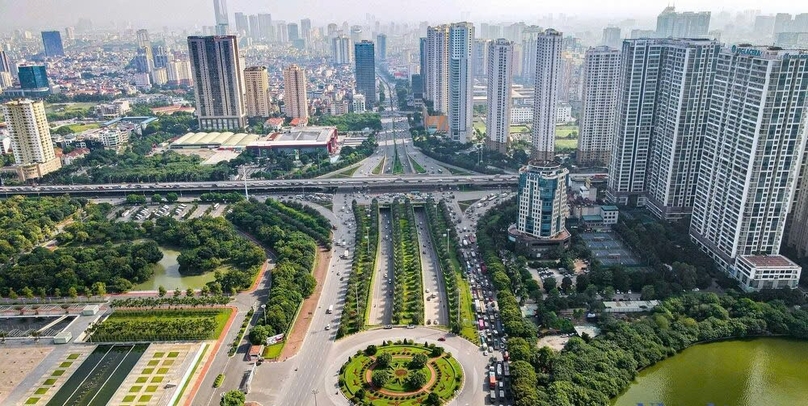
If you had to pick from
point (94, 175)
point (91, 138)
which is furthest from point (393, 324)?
point (91, 138)

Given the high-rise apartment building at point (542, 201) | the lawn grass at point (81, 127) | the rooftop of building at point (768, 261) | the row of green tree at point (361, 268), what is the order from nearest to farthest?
the row of green tree at point (361, 268) < the rooftop of building at point (768, 261) < the high-rise apartment building at point (542, 201) < the lawn grass at point (81, 127)

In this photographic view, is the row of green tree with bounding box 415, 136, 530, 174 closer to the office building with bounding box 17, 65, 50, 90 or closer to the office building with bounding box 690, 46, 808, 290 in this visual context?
the office building with bounding box 690, 46, 808, 290

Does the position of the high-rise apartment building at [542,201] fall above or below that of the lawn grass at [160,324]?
above

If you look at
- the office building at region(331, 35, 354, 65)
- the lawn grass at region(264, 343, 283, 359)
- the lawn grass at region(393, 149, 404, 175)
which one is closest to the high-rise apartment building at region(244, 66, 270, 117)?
the lawn grass at region(393, 149, 404, 175)

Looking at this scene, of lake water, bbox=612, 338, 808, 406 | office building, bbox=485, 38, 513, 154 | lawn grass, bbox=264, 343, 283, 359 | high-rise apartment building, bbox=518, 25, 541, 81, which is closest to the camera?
lake water, bbox=612, 338, 808, 406

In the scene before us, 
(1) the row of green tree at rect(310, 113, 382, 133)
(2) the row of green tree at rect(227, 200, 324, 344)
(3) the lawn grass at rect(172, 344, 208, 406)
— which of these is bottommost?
(3) the lawn grass at rect(172, 344, 208, 406)

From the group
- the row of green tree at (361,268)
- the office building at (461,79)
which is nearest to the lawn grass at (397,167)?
the office building at (461,79)

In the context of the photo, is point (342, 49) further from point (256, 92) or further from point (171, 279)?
point (171, 279)

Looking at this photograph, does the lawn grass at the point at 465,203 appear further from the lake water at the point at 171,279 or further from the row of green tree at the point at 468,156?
the lake water at the point at 171,279
